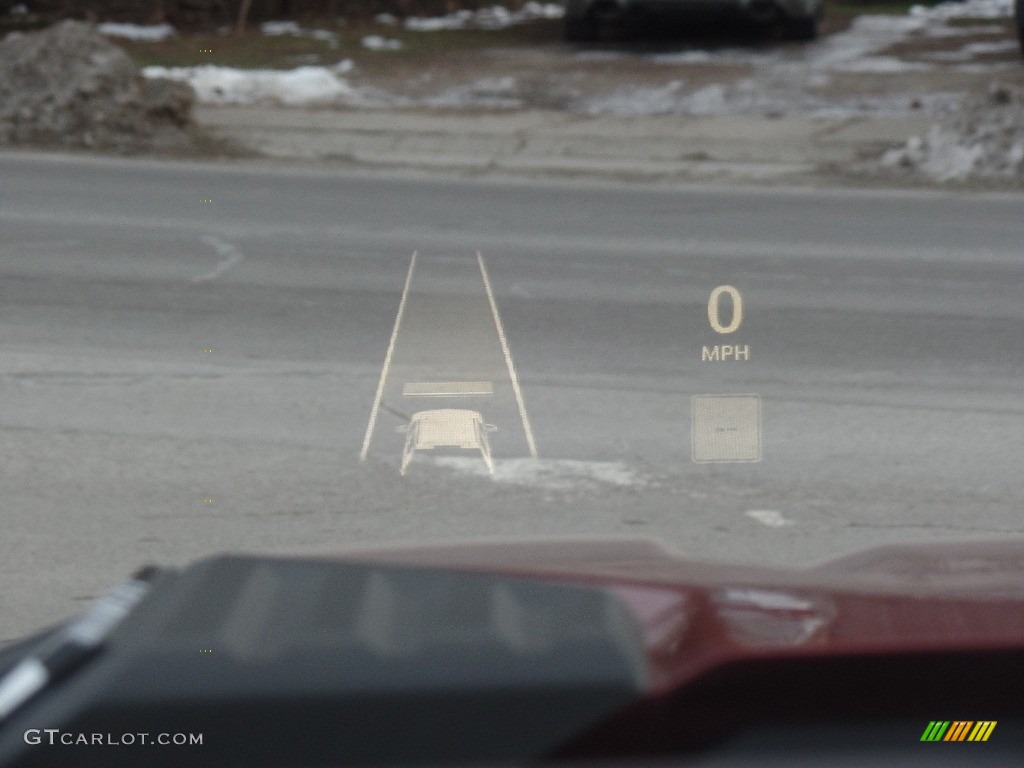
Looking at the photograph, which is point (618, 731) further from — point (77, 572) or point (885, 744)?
point (77, 572)

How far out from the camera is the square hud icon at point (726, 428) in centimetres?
627

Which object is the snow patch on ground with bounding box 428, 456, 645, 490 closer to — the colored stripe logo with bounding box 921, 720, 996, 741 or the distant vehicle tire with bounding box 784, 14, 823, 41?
the colored stripe logo with bounding box 921, 720, 996, 741

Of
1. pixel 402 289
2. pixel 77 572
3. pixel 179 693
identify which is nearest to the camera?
pixel 179 693

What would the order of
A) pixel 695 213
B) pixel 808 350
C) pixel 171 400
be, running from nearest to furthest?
pixel 171 400 < pixel 808 350 < pixel 695 213

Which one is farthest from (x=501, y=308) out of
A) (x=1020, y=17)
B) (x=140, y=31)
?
(x=140, y=31)

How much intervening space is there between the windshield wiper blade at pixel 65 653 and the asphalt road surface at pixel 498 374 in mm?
788

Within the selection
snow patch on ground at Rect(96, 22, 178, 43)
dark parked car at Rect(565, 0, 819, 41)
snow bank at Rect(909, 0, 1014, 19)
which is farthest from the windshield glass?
snow bank at Rect(909, 0, 1014, 19)

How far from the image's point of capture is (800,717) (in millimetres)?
1507

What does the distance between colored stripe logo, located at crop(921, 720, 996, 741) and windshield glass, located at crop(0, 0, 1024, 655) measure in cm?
145

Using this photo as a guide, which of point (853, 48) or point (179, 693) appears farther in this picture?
point (853, 48)

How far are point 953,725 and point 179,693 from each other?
841mm

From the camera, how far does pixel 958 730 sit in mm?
1525

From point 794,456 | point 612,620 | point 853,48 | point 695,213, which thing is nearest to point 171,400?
point 794,456

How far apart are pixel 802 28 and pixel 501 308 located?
45.8ft
